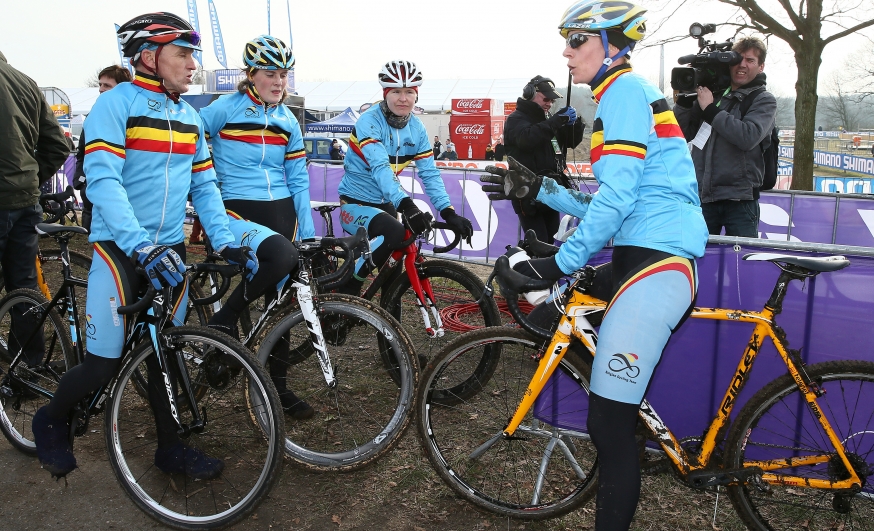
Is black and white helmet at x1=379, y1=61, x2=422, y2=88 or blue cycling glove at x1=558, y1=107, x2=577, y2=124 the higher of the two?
black and white helmet at x1=379, y1=61, x2=422, y2=88

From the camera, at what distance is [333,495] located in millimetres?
3486

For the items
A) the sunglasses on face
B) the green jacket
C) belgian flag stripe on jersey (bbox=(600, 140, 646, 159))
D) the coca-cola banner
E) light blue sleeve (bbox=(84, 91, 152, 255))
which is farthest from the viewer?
the coca-cola banner

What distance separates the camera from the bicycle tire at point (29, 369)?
12.5ft

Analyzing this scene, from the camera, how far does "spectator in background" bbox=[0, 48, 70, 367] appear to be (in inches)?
169

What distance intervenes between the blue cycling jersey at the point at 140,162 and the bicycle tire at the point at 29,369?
40.7 inches

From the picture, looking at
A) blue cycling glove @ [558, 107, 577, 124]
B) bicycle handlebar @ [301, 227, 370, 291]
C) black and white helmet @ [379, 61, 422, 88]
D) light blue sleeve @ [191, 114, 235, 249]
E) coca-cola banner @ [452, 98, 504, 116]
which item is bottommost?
bicycle handlebar @ [301, 227, 370, 291]

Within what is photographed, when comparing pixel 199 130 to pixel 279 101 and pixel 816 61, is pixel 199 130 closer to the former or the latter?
pixel 279 101

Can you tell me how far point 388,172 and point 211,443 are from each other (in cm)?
208

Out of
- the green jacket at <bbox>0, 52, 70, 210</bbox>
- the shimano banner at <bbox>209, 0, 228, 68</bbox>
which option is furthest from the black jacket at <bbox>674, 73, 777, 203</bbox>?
the shimano banner at <bbox>209, 0, 228, 68</bbox>

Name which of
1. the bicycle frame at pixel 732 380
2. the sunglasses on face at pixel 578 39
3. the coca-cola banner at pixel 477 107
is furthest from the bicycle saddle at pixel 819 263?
the coca-cola banner at pixel 477 107

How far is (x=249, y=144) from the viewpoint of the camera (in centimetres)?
422

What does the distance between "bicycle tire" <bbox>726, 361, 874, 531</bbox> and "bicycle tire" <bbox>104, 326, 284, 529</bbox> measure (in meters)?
2.04

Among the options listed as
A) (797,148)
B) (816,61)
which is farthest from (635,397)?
(816,61)

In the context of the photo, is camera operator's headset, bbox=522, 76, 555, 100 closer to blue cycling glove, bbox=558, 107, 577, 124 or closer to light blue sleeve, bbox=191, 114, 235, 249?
blue cycling glove, bbox=558, 107, 577, 124
